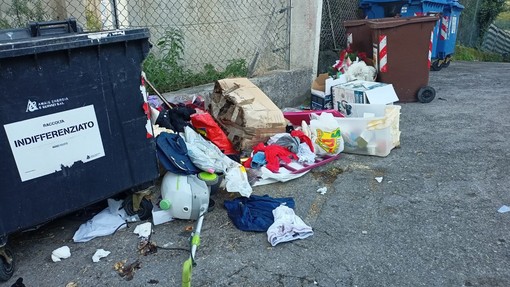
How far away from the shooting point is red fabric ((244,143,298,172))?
12.0 feet

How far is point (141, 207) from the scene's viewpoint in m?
3.02

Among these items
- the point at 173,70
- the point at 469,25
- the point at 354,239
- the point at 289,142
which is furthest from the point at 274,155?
the point at 469,25

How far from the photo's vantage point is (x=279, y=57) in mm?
5996

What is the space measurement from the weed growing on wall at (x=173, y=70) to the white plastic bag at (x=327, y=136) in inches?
67.1

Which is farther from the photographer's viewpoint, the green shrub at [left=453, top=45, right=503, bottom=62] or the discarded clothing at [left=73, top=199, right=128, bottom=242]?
the green shrub at [left=453, top=45, right=503, bottom=62]

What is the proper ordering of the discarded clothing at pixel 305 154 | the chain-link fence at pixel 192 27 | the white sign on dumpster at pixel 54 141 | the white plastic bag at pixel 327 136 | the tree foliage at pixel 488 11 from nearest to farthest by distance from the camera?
the white sign on dumpster at pixel 54 141
the discarded clothing at pixel 305 154
the white plastic bag at pixel 327 136
the chain-link fence at pixel 192 27
the tree foliage at pixel 488 11

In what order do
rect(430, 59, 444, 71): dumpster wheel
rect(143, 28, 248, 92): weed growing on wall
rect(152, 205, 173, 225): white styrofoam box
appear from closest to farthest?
rect(152, 205, 173, 225): white styrofoam box, rect(143, 28, 248, 92): weed growing on wall, rect(430, 59, 444, 71): dumpster wheel

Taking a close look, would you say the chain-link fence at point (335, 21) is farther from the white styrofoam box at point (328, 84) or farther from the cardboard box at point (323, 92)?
the white styrofoam box at point (328, 84)

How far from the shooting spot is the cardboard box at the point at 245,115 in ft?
13.1

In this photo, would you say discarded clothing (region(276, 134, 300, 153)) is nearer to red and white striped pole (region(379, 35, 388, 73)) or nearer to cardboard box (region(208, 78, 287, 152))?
cardboard box (region(208, 78, 287, 152))

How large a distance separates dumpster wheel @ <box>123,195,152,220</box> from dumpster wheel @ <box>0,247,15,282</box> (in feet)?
2.51

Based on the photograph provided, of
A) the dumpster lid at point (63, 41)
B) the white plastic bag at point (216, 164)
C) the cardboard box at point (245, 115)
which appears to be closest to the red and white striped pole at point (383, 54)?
the cardboard box at point (245, 115)

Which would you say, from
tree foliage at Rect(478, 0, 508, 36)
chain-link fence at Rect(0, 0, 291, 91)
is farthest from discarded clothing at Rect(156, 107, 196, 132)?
tree foliage at Rect(478, 0, 508, 36)

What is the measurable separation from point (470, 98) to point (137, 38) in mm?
5355
